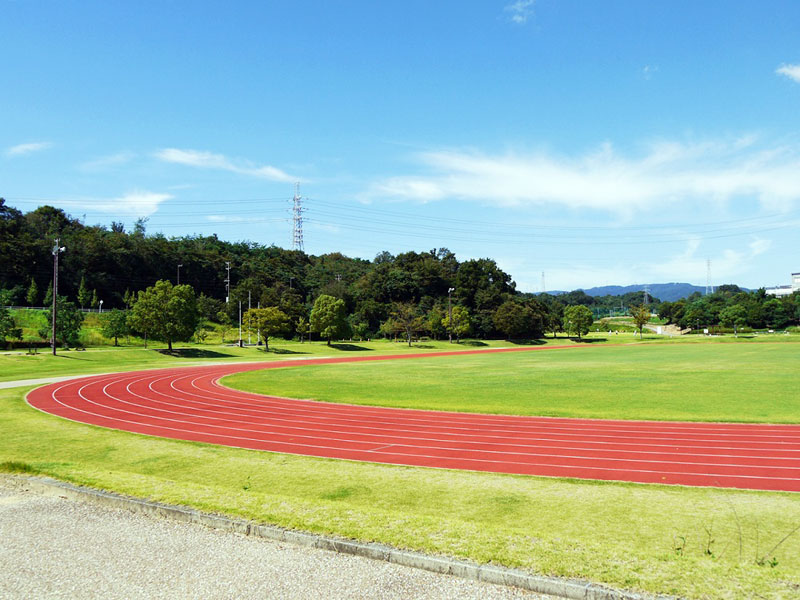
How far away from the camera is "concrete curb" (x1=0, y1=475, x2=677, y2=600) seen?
5.25 m

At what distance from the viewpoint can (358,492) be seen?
30.0 feet

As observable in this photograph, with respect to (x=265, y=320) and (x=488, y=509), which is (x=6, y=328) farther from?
(x=488, y=509)

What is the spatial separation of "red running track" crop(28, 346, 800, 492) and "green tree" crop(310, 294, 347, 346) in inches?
2030

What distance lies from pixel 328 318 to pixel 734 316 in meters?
89.3

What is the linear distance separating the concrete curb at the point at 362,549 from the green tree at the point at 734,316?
123234 mm

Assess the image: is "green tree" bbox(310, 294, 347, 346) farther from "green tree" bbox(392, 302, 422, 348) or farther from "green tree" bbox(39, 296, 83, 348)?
"green tree" bbox(39, 296, 83, 348)

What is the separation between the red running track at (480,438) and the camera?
10594 millimetres

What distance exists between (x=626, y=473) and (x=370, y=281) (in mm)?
95497

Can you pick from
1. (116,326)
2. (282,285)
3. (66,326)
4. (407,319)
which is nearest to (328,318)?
(407,319)

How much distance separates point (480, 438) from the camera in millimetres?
13711

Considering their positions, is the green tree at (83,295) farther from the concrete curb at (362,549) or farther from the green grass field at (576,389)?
the concrete curb at (362,549)

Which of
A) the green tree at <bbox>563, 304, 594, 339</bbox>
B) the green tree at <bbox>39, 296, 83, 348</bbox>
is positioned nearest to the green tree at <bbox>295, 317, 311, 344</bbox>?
the green tree at <bbox>39, 296, 83, 348</bbox>

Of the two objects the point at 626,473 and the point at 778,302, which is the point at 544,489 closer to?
the point at 626,473

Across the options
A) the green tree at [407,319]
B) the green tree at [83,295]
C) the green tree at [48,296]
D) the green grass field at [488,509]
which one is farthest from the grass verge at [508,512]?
the green tree at [83,295]
